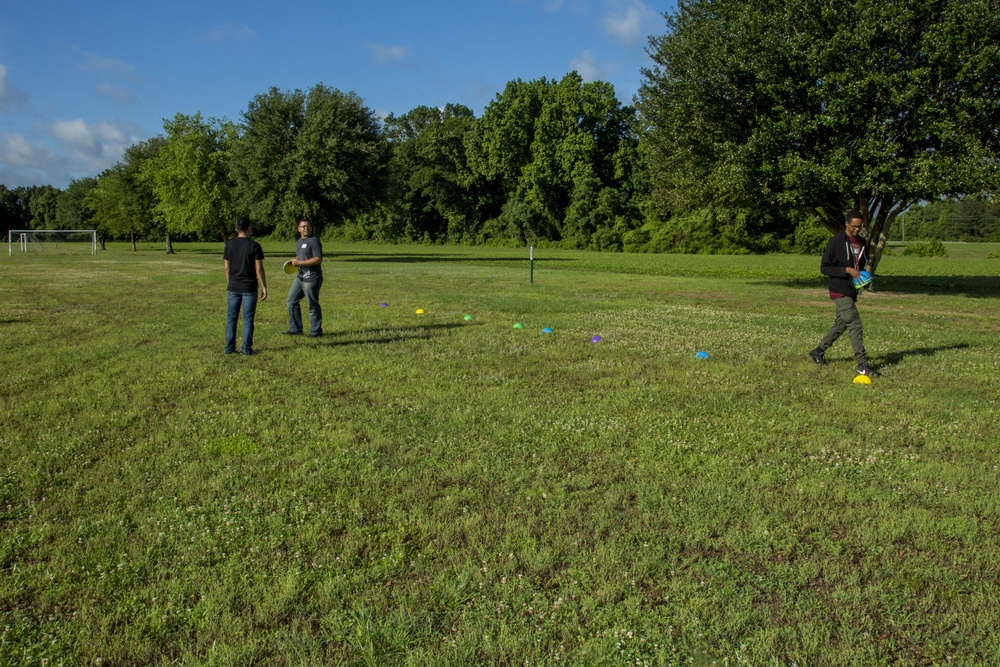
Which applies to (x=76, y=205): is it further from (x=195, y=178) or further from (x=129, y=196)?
(x=195, y=178)

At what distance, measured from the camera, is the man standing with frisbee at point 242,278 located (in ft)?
36.0

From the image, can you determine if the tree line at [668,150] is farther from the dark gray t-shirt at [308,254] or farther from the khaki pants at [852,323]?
the dark gray t-shirt at [308,254]

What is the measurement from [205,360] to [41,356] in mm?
2747

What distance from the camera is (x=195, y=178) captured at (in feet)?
173

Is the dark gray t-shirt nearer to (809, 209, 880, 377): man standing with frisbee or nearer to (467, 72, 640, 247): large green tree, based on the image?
(809, 209, 880, 377): man standing with frisbee

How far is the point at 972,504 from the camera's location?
5.05m

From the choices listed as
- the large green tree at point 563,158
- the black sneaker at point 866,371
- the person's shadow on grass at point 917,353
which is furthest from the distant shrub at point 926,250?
the black sneaker at point 866,371

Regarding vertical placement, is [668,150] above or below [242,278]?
above

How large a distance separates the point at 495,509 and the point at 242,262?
25.3 feet

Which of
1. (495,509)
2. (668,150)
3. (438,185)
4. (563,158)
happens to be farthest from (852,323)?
(438,185)

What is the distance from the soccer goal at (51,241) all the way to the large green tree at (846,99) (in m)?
57.0

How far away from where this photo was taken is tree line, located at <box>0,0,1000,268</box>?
19.4 m

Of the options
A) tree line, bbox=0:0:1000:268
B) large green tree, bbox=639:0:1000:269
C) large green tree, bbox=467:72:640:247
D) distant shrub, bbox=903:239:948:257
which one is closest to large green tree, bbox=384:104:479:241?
tree line, bbox=0:0:1000:268

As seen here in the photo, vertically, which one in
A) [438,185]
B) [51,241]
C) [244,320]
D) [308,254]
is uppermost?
[438,185]
